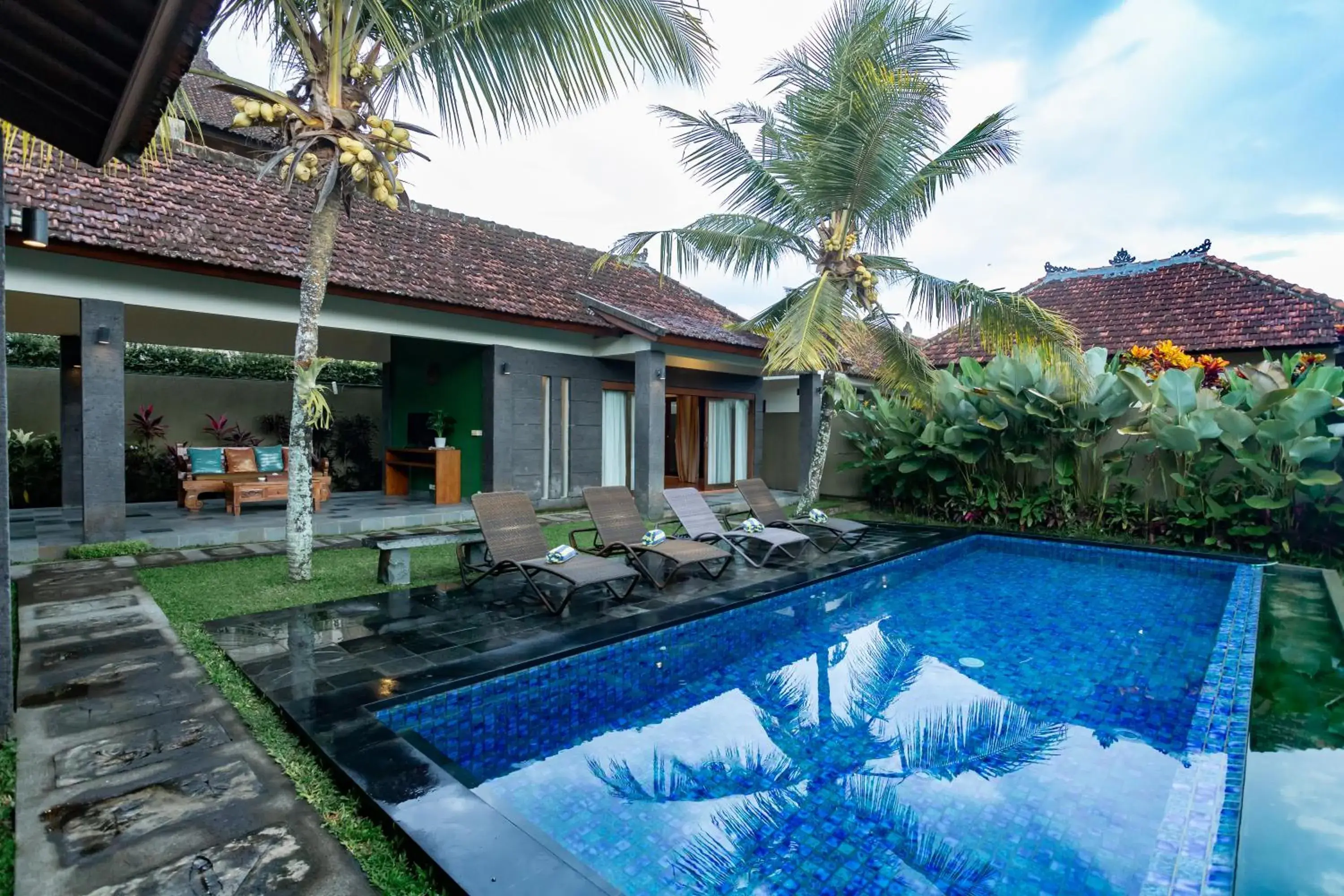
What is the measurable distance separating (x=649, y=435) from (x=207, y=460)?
7428mm

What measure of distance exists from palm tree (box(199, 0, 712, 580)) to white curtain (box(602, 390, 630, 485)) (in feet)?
24.3

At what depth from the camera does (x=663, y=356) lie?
12656 millimetres

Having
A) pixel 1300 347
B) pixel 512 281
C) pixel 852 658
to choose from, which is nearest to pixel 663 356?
pixel 512 281

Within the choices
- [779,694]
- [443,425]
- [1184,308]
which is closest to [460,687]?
[779,694]

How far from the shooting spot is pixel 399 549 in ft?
22.2

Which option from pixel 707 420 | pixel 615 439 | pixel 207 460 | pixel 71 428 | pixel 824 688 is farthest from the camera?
pixel 707 420

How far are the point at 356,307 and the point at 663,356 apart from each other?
17.2 feet

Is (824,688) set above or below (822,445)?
below

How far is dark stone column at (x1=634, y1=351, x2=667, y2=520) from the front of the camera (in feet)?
40.1

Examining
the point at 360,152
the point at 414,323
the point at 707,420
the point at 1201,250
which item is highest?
the point at 1201,250

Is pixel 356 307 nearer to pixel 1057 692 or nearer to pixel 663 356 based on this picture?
pixel 663 356

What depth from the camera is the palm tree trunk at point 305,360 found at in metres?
6.53

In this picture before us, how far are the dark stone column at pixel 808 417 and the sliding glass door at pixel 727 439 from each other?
1.92 meters

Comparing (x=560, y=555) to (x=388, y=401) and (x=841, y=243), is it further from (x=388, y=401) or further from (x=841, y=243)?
(x=388, y=401)
